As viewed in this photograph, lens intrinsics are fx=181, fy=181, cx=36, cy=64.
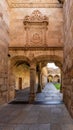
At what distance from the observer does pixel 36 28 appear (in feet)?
33.0

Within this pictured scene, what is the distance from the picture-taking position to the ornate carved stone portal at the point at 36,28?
32.7 feet

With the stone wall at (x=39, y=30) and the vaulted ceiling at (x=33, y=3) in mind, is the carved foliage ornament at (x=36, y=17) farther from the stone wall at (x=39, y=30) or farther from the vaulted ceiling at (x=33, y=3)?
the vaulted ceiling at (x=33, y=3)

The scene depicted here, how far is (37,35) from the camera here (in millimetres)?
10031

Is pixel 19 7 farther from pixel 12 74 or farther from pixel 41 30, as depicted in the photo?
pixel 12 74

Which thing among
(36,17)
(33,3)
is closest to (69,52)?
(36,17)

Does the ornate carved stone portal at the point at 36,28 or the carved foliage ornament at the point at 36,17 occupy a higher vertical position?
the carved foliage ornament at the point at 36,17

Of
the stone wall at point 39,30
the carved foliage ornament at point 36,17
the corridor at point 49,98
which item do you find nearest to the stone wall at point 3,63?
the stone wall at point 39,30

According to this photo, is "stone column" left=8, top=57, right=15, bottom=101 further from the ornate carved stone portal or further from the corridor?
the ornate carved stone portal

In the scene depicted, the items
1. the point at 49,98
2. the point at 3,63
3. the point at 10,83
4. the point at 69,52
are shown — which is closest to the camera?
the point at 69,52

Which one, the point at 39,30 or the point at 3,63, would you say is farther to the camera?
the point at 39,30

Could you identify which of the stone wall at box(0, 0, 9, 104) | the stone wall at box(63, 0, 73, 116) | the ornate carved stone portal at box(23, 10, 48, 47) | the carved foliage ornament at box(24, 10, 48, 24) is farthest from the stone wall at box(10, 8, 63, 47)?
the stone wall at box(63, 0, 73, 116)

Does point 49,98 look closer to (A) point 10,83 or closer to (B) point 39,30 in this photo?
(A) point 10,83

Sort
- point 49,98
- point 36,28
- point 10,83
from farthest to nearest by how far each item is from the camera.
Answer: point 49,98, point 36,28, point 10,83

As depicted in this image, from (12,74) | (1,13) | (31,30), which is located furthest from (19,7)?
(12,74)
